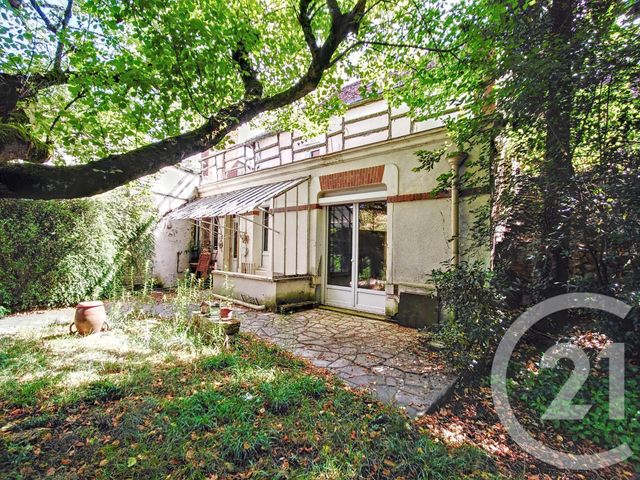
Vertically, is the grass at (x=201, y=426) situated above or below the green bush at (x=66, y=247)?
below

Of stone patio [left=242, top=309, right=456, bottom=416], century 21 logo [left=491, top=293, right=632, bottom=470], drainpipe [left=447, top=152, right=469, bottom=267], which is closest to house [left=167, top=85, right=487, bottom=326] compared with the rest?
drainpipe [left=447, top=152, right=469, bottom=267]

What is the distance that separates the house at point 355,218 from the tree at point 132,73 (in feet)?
9.22

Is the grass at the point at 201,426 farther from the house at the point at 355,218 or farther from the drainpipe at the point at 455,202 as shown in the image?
the drainpipe at the point at 455,202

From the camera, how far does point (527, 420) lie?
10.7 ft

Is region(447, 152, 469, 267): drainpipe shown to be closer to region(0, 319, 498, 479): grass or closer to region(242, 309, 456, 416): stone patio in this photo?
region(242, 309, 456, 416): stone patio

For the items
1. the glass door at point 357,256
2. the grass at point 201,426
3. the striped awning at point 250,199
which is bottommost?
the grass at point 201,426

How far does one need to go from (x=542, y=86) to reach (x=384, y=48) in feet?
11.7

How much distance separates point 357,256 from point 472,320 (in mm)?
4092

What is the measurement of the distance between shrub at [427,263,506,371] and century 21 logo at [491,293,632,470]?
24 centimetres

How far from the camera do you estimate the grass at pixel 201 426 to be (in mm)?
2330

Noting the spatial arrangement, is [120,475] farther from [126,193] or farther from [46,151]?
[126,193]

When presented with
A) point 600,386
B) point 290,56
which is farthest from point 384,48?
point 600,386

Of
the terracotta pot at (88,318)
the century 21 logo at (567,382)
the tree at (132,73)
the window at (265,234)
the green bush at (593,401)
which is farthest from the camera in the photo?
the window at (265,234)

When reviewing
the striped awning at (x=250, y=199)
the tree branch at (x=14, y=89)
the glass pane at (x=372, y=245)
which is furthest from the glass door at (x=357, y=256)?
the tree branch at (x=14, y=89)
